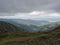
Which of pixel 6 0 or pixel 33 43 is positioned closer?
pixel 33 43

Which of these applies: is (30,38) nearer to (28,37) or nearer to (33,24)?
(28,37)

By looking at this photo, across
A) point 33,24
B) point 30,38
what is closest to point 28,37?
point 30,38

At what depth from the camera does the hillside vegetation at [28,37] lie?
20.5 feet

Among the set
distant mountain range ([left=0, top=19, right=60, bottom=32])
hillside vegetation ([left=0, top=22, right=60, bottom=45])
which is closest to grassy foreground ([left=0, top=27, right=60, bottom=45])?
hillside vegetation ([left=0, top=22, right=60, bottom=45])

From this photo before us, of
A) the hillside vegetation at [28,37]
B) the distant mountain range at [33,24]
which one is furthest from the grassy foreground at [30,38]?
the distant mountain range at [33,24]

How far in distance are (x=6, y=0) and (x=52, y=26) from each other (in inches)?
92.2

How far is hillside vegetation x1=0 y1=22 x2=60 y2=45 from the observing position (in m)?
6.23

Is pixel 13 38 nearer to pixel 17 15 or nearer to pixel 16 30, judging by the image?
pixel 16 30

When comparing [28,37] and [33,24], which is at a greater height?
[33,24]

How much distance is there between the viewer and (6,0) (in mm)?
6645

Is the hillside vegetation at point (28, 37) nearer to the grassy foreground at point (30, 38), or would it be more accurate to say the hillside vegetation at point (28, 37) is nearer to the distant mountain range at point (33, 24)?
the grassy foreground at point (30, 38)

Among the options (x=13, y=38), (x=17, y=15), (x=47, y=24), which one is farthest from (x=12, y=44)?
(x=47, y=24)

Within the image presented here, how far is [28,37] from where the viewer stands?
6301mm

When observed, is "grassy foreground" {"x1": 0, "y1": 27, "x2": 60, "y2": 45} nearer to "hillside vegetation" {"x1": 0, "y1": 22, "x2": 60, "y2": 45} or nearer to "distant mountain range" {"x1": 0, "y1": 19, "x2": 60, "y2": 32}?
"hillside vegetation" {"x1": 0, "y1": 22, "x2": 60, "y2": 45}
